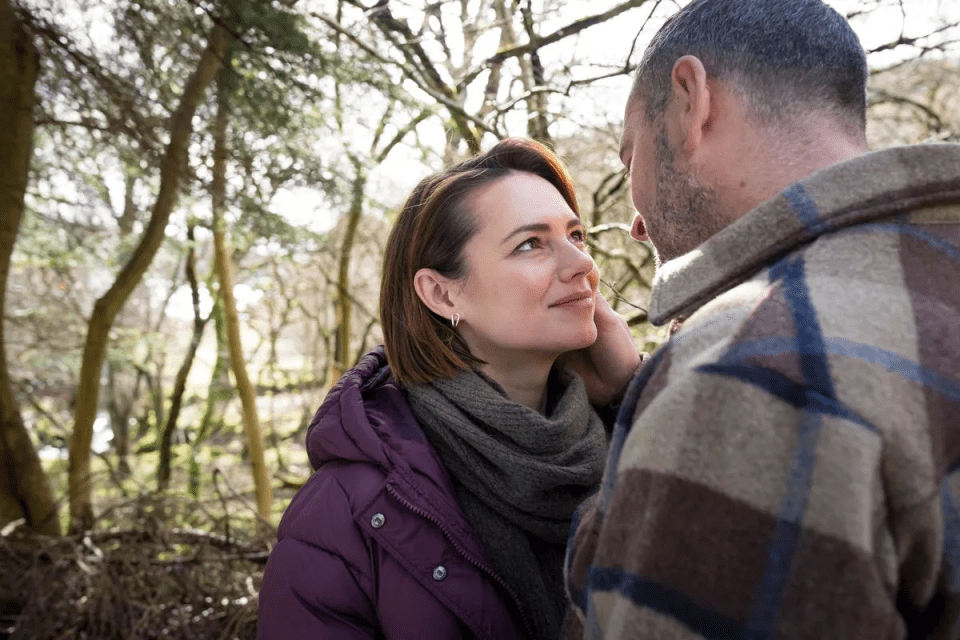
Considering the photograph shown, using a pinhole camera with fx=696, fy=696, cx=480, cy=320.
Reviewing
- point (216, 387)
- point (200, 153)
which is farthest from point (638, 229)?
point (216, 387)

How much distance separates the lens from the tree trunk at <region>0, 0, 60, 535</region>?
166 inches

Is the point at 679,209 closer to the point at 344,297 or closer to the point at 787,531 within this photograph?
the point at 787,531

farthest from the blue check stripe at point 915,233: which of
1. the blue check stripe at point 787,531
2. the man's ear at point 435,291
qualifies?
the man's ear at point 435,291

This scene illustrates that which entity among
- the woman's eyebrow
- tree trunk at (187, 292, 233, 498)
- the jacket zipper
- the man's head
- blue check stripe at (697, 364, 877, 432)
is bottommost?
tree trunk at (187, 292, 233, 498)

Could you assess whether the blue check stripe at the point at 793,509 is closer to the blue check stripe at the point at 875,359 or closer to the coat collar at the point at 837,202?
the blue check stripe at the point at 875,359

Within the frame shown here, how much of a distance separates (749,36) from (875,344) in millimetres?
738

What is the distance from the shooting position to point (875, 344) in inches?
31.1

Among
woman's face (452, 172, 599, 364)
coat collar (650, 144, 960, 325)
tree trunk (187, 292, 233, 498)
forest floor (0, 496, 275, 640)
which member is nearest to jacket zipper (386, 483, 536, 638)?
woman's face (452, 172, 599, 364)

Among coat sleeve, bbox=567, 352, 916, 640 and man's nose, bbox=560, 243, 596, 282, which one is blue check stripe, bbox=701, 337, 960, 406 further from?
man's nose, bbox=560, 243, 596, 282

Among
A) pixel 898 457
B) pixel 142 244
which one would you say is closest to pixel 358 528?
pixel 898 457

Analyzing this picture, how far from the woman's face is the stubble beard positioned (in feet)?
1.93

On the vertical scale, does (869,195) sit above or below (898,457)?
above

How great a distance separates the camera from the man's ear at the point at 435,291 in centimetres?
207

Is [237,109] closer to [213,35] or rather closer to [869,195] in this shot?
[213,35]
